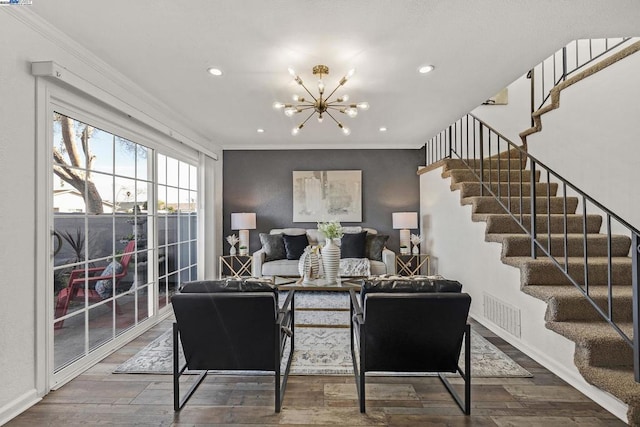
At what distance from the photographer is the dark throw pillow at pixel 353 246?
5367 mm

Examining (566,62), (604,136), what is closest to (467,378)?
(604,136)

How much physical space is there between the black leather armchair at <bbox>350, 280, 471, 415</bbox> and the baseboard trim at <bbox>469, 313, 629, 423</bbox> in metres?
0.88

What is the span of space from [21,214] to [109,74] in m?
1.43

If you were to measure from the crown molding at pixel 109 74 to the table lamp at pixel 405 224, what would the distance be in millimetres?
3360

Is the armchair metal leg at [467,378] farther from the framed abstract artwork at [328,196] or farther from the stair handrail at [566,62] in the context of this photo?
the framed abstract artwork at [328,196]

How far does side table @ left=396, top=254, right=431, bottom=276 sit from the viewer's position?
216 inches

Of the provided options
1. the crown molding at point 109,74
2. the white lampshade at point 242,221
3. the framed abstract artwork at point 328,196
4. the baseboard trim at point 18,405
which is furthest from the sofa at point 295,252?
the baseboard trim at point 18,405

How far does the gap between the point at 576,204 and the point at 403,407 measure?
3.25m

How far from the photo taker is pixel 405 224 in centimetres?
564

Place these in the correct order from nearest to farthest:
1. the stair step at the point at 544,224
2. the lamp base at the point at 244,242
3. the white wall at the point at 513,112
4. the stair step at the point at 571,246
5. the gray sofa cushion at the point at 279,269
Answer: the stair step at the point at 571,246 → the stair step at the point at 544,224 → the white wall at the point at 513,112 → the gray sofa cushion at the point at 279,269 → the lamp base at the point at 244,242

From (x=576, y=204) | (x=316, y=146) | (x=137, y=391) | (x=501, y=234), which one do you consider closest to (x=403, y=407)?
(x=137, y=391)

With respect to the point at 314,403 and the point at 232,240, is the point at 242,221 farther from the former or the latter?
the point at 314,403

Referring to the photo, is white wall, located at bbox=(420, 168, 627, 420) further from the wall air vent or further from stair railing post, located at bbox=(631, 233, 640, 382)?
stair railing post, located at bbox=(631, 233, 640, 382)

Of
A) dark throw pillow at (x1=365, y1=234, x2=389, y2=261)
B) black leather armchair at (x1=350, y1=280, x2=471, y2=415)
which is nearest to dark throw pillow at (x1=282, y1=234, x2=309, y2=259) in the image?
dark throw pillow at (x1=365, y1=234, x2=389, y2=261)
